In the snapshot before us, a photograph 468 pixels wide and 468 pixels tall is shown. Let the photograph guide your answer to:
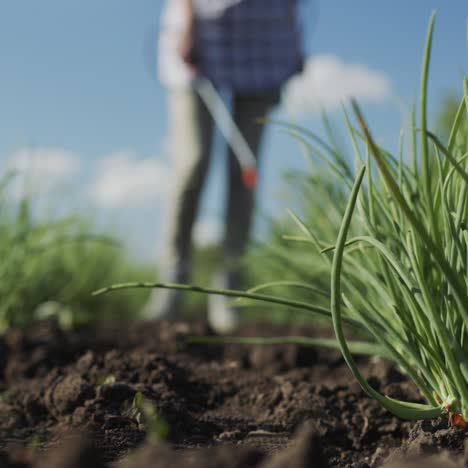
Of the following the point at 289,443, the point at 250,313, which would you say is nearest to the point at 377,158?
the point at 289,443

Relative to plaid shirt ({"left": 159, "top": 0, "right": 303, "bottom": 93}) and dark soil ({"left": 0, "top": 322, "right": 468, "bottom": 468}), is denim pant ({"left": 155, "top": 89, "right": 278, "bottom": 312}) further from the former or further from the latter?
dark soil ({"left": 0, "top": 322, "right": 468, "bottom": 468})

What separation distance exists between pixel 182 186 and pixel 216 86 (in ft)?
1.51

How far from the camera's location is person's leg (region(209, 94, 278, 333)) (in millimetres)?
2861

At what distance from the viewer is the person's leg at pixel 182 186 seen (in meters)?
2.72

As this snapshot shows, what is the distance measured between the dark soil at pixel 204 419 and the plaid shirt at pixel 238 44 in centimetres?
164

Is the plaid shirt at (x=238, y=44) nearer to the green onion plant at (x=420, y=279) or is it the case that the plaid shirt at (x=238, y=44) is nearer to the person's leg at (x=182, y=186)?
the person's leg at (x=182, y=186)

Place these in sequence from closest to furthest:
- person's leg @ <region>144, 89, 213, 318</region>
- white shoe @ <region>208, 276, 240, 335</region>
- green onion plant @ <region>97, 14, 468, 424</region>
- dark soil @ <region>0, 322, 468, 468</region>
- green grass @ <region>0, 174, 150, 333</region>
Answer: dark soil @ <region>0, 322, 468, 468</region> → green onion plant @ <region>97, 14, 468, 424</region> → green grass @ <region>0, 174, 150, 333</region> → person's leg @ <region>144, 89, 213, 318</region> → white shoe @ <region>208, 276, 240, 335</region>

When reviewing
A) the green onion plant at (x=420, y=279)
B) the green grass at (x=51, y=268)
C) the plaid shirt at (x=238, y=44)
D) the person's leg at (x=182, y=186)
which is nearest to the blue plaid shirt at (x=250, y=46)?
the plaid shirt at (x=238, y=44)

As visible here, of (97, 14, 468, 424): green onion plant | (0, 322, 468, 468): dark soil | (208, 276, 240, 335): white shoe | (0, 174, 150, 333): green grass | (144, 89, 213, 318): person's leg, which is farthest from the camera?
(208, 276, 240, 335): white shoe

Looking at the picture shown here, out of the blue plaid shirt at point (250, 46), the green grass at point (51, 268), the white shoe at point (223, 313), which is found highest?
the blue plaid shirt at point (250, 46)

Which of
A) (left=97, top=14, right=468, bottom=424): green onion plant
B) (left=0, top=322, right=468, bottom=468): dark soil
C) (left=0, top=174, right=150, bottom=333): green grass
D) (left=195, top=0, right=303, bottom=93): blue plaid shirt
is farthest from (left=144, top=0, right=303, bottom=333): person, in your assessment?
(left=97, top=14, right=468, bottom=424): green onion plant

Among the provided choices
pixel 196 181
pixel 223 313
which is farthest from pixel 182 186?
pixel 223 313

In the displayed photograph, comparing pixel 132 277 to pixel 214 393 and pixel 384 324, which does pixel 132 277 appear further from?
pixel 384 324

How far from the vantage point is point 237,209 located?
2953 mm
